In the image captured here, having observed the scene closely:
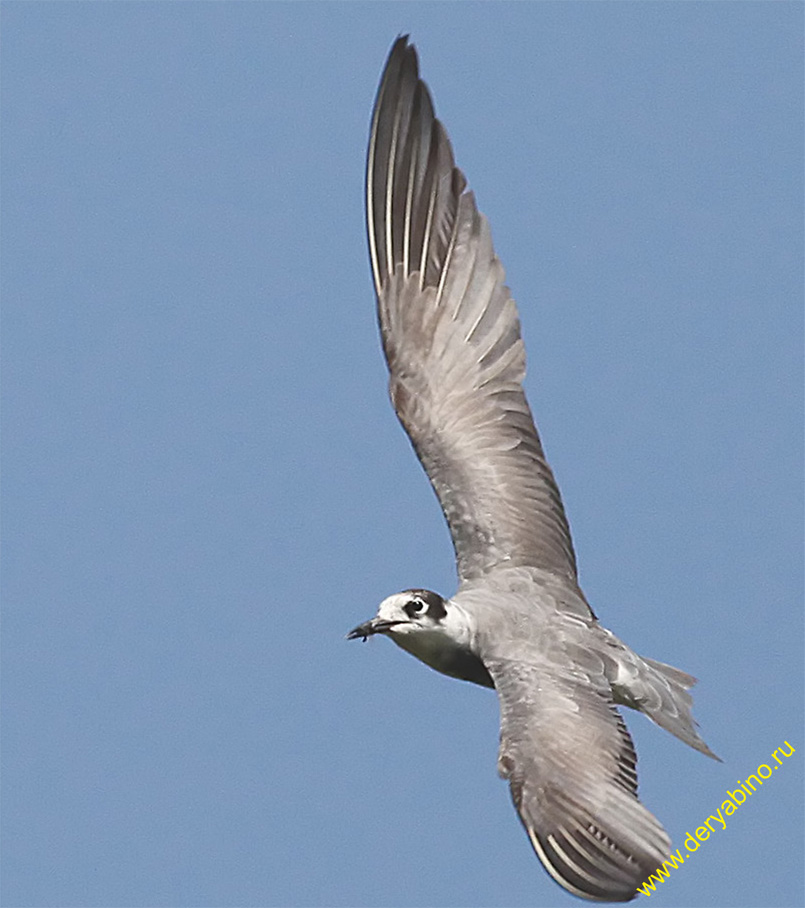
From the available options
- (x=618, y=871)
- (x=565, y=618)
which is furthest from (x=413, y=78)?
(x=618, y=871)

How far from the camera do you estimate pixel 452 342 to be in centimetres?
1286

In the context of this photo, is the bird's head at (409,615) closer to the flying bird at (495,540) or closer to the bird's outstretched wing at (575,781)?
the flying bird at (495,540)

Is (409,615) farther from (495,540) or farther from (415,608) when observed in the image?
(495,540)

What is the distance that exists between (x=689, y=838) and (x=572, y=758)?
81 centimetres

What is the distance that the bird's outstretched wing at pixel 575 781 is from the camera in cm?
985

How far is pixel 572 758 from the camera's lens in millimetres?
10609

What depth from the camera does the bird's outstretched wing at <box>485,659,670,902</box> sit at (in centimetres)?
985

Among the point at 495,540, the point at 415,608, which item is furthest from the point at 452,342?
the point at 415,608

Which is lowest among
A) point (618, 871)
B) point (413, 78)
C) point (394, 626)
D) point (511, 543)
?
point (618, 871)

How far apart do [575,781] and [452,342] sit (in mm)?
3261

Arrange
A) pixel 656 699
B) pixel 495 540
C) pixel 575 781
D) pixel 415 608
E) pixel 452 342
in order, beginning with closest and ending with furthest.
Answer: pixel 575 781
pixel 415 608
pixel 656 699
pixel 495 540
pixel 452 342

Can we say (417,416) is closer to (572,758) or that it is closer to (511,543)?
(511,543)

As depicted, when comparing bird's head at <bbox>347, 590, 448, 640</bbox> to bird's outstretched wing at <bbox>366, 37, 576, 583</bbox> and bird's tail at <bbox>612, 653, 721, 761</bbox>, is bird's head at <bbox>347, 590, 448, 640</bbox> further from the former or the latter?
bird's tail at <bbox>612, 653, 721, 761</bbox>

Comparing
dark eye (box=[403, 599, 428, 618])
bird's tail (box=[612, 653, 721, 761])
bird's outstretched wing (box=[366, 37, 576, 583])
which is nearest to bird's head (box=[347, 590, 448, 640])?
dark eye (box=[403, 599, 428, 618])
